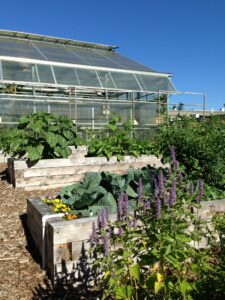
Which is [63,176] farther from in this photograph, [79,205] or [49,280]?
[49,280]

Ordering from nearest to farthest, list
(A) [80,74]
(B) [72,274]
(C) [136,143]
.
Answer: (B) [72,274]
(C) [136,143]
(A) [80,74]

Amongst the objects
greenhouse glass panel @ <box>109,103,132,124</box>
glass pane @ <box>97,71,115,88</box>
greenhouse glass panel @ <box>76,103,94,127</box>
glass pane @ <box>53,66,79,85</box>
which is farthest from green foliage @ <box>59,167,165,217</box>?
glass pane @ <box>97,71,115,88</box>

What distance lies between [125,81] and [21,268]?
12086 millimetres

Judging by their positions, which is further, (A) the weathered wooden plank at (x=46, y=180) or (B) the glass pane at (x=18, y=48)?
(B) the glass pane at (x=18, y=48)

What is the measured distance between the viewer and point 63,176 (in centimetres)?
518

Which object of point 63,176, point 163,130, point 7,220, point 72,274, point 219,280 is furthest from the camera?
point 63,176

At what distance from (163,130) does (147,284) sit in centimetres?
329

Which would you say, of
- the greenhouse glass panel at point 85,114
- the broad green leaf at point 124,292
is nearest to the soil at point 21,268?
the broad green leaf at point 124,292

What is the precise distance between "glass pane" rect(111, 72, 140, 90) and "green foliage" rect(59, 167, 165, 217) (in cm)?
1005

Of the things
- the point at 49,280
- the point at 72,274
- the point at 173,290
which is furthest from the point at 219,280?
the point at 49,280

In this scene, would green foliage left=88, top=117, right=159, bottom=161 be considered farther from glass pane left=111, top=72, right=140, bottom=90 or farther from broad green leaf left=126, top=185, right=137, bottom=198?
glass pane left=111, top=72, right=140, bottom=90

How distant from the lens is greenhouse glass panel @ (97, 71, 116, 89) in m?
13.5

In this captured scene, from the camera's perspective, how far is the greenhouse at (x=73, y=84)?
1109cm

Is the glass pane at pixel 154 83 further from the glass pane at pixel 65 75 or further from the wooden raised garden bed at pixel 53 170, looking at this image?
the wooden raised garden bed at pixel 53 170
